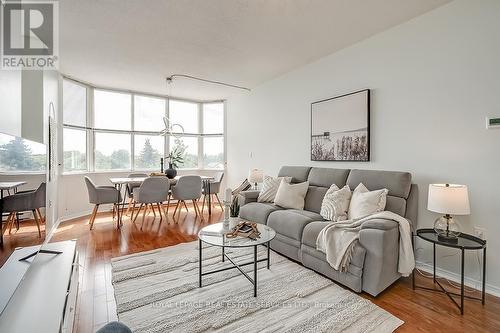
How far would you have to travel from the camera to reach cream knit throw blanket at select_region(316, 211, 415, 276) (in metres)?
2.09

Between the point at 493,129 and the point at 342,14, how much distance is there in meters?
1.80

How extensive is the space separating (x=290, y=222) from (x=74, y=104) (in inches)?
190

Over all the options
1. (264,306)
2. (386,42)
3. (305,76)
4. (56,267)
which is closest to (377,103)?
(386,42)

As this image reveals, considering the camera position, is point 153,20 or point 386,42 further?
point 386,42

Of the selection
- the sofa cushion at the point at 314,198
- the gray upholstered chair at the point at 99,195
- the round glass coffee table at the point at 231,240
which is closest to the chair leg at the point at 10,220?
the round glass coffee table at the point at 231,240

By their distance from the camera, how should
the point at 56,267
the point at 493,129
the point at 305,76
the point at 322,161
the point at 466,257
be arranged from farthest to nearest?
1. the point at 305,76
2. the point at 322,161
3. the point at 466,257
4. the point at 493,129
5. the point at 56,267

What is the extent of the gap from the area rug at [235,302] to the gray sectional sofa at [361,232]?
0.15 m

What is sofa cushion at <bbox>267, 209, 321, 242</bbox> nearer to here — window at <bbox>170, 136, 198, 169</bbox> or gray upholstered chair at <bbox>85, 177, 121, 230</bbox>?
gray upholstered chair at <bbox>85, 177, 121, 230</bbox>

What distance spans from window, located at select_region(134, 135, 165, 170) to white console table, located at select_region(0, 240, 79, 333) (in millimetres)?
4165

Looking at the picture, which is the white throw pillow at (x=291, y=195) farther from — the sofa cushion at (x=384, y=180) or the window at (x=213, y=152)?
the window at (x=213, y=152)

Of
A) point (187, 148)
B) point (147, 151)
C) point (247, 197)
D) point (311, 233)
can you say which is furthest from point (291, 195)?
point (147, 151)

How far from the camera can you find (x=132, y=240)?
343 cm

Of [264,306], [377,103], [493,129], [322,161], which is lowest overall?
[264,306]

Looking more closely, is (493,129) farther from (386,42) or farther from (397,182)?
(386,42)
